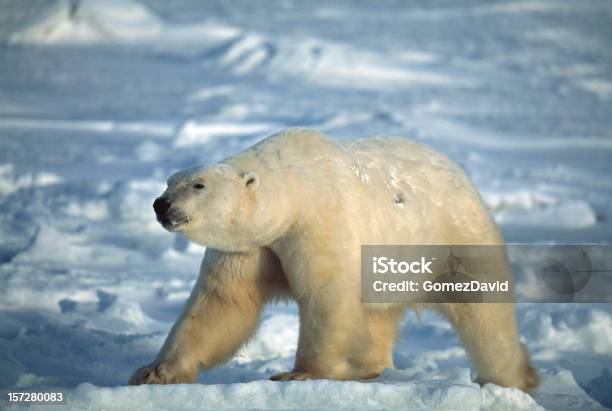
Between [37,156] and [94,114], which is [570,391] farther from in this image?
[94,114]

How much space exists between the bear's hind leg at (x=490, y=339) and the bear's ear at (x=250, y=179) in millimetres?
1146

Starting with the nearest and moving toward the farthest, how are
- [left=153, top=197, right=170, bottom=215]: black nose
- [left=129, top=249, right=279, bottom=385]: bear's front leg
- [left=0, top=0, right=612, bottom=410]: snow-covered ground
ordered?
[left=153, top=197, right=170, bottom=215]: black nose
[left=129, top=249, right=279, bottom=385]: bear's front leg
[left=0, top=0, right=612, bottom=410]: snow-covered ground

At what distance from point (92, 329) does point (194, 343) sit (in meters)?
1.45

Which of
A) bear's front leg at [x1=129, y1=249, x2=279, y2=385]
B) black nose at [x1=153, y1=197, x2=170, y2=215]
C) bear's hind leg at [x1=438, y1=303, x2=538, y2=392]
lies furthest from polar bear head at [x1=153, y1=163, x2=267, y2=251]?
bear's hind leg at [x1=438, y1=303, x2=538, y2=392]

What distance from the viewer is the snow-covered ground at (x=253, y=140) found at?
429cm

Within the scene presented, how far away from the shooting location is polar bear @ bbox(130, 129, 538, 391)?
11.1ft

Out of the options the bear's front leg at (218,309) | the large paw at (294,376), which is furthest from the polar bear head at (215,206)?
the large paw at (294,376)

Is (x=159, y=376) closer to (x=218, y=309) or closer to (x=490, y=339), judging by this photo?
(x=218, y=309)

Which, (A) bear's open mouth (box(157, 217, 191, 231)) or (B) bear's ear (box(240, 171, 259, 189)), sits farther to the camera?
(B) bear's ear (box(240, 171, 259, 189))

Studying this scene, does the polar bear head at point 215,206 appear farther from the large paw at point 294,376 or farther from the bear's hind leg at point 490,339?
the bear's hind leg at point 490,339

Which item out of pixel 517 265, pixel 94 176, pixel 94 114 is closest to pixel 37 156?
pixel 94 176

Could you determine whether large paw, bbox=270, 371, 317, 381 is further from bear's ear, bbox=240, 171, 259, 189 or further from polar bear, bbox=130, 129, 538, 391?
bear's ear, bbox=240, 171, 259, 189

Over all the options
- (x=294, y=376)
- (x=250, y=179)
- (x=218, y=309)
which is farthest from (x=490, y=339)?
(x=250, y=179)

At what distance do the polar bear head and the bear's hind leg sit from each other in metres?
1.09
